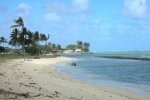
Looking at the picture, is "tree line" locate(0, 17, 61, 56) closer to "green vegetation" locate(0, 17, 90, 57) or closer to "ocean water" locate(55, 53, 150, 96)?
"green vegetation" locate(0, 17, 90, 57)

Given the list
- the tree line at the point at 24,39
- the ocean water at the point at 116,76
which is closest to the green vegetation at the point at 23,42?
the tree line at the point at 24,39

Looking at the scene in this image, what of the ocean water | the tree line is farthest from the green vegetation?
the ocean water

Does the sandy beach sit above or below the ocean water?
above

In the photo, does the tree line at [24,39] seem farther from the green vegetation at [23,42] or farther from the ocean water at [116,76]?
the ocean water at [116,76]

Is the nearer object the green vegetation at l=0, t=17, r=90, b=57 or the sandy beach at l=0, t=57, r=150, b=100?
the sandy beach at l=0, t=57, r=150, b=100

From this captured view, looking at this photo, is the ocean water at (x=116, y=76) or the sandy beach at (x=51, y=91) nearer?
the sandy beach at (x=51, y=91)

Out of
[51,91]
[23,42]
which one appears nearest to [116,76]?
[51,91]

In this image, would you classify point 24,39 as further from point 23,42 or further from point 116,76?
point 116,76

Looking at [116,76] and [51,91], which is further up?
[51,91]

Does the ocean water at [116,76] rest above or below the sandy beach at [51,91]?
below

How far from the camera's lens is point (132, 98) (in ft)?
62.6

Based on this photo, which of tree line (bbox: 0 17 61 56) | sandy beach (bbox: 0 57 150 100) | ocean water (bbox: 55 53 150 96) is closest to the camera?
sandy beach (bbox: 0 57 150 100)

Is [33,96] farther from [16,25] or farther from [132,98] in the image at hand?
[16,25]

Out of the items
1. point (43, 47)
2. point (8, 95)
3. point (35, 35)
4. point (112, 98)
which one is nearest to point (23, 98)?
point (8, 95)
